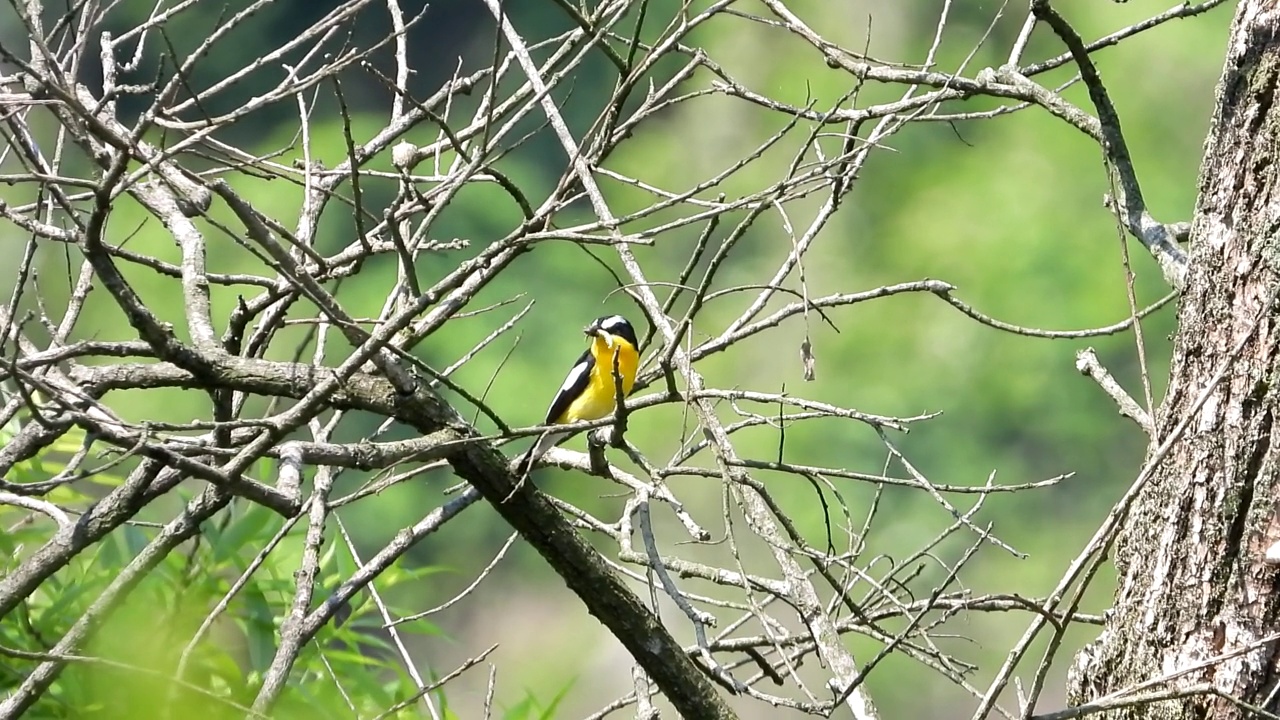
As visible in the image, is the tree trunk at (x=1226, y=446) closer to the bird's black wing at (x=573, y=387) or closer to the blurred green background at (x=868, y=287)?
the bird's black wing at (x=573, y=387)

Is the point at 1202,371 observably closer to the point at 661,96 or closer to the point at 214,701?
the point at 661,96

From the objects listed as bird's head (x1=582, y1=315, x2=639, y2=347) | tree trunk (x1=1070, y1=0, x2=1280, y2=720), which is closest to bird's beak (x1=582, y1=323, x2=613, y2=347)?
bird's head (x1=582, y1=315, x2=639, y2=347)

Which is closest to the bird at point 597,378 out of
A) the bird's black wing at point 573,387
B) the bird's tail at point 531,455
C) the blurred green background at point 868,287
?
the bird's black wing at point 573,387

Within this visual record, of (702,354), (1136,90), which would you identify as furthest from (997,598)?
(1136,90)

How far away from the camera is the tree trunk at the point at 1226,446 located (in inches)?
73.4

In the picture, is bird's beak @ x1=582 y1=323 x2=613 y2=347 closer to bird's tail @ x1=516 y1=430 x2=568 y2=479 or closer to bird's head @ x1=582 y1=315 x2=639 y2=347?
bird's head @ x1=582 y1=315 x2=639 y2=347

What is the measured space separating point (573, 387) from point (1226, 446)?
119 inches

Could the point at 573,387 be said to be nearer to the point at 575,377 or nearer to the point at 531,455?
the point at 575,377

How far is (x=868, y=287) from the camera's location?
12695mm

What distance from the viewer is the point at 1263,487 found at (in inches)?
73.2

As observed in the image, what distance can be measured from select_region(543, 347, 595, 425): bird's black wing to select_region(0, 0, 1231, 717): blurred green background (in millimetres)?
5267

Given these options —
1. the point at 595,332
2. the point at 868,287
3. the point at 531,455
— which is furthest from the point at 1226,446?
the point at 868,287

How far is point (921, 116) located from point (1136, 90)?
36.1 ft

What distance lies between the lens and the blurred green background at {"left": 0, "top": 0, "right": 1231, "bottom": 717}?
36.1 feet
